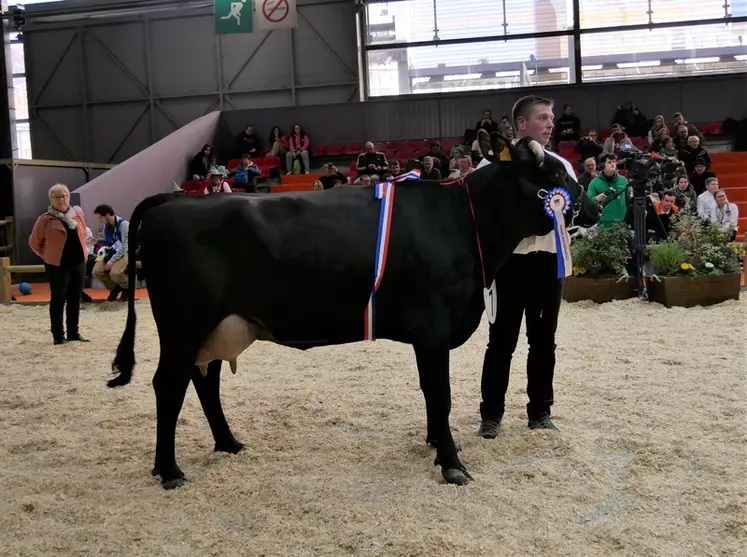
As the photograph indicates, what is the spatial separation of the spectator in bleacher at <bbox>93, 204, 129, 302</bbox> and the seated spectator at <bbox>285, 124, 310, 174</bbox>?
7803 millimetres

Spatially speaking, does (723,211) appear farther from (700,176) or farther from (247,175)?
(247,175)

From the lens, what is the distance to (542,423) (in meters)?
4.07

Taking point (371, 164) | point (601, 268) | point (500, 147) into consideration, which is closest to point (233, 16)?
point (371, 164)

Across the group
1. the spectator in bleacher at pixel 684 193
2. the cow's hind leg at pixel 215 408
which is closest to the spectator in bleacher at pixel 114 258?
the cow's hind leg at pixel 215 408

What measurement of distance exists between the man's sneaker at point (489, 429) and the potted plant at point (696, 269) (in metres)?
4.77

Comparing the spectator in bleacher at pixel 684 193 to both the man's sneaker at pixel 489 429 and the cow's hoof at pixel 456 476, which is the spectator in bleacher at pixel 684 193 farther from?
the cow's hoof at pixel 456 476

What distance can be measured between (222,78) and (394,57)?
4.69m

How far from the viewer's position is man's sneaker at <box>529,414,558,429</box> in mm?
4057

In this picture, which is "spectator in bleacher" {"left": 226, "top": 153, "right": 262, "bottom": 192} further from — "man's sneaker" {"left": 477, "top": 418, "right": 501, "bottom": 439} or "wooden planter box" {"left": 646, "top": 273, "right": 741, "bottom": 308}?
"man's sneaker" {"left": 477, "top": 418, "right": 501, "bottom": 439}

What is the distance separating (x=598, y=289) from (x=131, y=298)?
624 centimetres

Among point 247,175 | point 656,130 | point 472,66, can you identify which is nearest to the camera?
point 656,130

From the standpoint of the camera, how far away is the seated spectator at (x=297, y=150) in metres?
17.6

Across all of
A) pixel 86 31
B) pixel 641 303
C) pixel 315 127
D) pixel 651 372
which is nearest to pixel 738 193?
pixel 641 303

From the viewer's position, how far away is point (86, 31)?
20719mm
